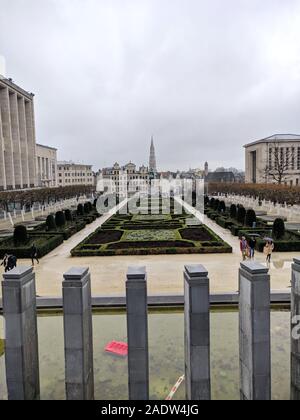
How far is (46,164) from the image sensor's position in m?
86.9

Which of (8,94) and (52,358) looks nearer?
(52,358)

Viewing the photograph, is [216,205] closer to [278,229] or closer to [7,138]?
[278,229]

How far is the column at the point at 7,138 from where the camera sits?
50812mm

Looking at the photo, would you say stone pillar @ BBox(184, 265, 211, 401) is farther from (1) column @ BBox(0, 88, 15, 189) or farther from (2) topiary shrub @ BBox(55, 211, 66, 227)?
(1) column @ BBox(0, 88, 15, 189)

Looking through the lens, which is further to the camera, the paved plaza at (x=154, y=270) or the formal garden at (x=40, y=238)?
the formal garden at (x=40, y=238)

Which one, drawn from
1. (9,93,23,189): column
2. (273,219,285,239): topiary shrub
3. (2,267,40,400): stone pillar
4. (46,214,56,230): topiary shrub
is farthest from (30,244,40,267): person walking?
(9,93,23,189): column

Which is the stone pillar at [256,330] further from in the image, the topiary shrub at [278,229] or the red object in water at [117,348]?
the topiary shrub at [278,229]

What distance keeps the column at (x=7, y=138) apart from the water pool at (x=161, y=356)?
4814 centimetres

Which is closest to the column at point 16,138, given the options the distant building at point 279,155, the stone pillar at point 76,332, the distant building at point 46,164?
the distant building at point 46,164

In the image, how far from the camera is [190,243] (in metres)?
18.5

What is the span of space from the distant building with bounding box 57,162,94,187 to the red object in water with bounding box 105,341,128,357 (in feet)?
372
